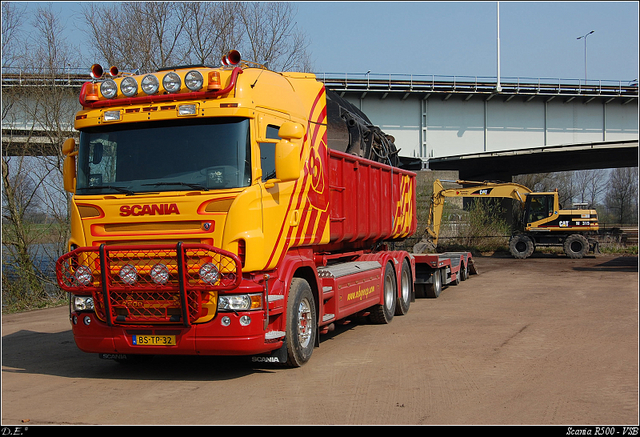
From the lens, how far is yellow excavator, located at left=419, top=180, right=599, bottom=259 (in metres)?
28.6

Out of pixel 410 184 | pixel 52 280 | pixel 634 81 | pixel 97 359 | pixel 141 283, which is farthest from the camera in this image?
pixel 634 81

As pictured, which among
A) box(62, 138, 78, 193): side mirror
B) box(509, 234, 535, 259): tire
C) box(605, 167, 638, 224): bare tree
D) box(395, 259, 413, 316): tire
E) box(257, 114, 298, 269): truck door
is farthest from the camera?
box(605, 167, 638, 224): bare tree

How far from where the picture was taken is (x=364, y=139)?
12.1 m

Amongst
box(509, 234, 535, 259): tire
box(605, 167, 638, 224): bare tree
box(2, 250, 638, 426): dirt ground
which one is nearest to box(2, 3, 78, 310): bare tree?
box(2, 250, 638, 426): dirt ground

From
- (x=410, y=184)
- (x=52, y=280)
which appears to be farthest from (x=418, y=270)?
(x=52, y=280)

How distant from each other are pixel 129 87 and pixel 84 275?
232cm

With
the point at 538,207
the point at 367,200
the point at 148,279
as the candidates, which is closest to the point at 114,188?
the point at 148,279

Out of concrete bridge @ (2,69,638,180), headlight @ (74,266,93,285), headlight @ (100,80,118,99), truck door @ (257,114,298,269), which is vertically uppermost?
concrete bridge @ (2,69,638,180)

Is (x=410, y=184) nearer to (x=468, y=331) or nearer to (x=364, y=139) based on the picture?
(x=364, y=139)

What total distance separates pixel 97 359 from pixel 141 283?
258cm

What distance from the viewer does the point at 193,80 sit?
724 cm

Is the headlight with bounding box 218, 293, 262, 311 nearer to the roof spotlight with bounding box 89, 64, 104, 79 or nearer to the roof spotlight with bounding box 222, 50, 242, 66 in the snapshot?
the roof spotlight with bounding box 222, 50, 242, 66

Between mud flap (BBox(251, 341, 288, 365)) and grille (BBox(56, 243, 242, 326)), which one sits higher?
grille (BBox(56, 243, 242, 326))

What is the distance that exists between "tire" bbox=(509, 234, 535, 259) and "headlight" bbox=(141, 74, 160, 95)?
82.6 feet
